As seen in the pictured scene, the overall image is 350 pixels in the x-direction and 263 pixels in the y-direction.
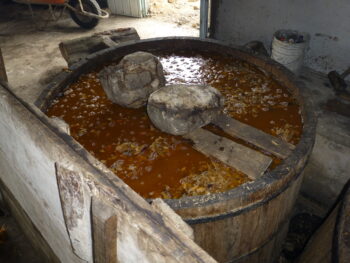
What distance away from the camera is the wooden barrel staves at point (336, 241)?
6.52 feet

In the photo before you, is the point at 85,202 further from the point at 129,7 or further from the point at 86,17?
the point at 129,7

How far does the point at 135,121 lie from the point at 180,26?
7660 millimetres

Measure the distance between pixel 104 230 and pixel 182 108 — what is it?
6.12 ft

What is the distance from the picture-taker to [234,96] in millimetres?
3836

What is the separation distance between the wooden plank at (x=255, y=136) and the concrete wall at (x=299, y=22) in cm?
322

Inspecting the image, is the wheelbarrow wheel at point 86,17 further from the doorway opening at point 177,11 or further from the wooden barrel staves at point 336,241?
the wooden barrel staves at point 336,241

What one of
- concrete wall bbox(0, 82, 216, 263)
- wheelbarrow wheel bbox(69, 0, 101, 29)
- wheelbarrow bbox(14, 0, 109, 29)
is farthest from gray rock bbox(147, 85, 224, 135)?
wheelbarrow wheel bbox(69, 0, 101, 29)

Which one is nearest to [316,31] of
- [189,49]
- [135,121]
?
[189,49]

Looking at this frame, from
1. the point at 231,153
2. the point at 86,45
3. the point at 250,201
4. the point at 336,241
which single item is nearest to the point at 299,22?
the point at 231,153

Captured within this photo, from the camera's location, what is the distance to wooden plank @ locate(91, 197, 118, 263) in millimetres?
1298

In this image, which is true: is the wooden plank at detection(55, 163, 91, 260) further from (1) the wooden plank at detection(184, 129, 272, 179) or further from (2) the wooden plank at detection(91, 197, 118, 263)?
(1) the wooden plank at detection(184, 129, 272, 179)

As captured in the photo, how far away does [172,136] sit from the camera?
3.21 metres

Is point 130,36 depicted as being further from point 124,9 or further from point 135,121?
point 124,9

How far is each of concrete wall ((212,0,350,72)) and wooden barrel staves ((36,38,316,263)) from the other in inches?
86.1
